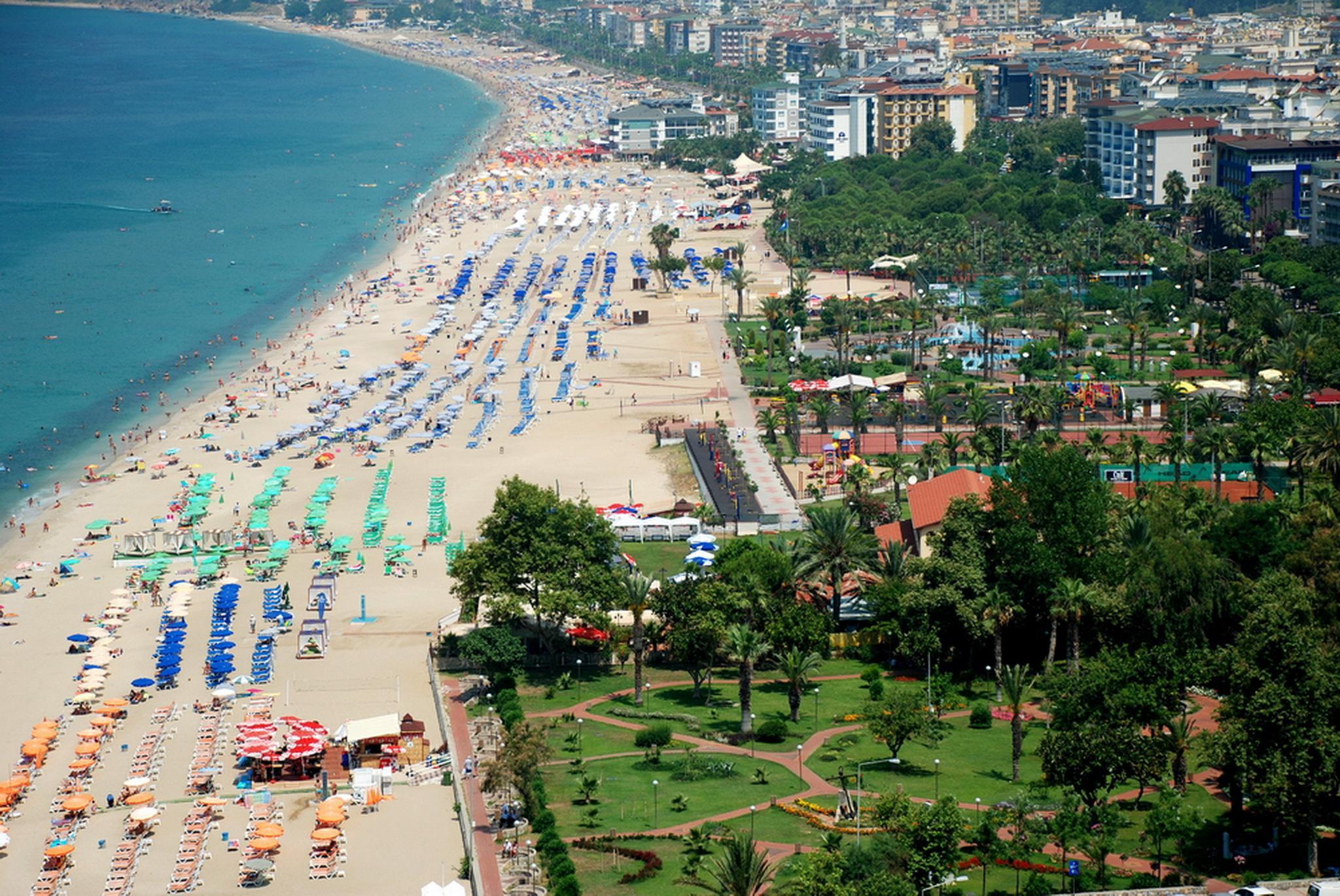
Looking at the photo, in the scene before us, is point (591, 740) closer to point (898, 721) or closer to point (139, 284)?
point (898, 721)

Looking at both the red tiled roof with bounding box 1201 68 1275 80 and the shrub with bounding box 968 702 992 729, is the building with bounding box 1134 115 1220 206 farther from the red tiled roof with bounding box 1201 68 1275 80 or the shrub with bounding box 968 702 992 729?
the shrub with bounding box 968 702 992 729

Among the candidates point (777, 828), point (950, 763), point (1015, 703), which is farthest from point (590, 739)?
point (1015, 703)

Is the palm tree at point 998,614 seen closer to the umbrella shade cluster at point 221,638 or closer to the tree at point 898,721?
the tree at point 898,721

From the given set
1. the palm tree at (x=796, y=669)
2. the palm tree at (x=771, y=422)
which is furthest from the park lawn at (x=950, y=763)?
the palm tree at (x=771, y=422)

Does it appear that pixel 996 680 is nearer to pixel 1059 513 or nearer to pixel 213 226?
pixel 1059 513

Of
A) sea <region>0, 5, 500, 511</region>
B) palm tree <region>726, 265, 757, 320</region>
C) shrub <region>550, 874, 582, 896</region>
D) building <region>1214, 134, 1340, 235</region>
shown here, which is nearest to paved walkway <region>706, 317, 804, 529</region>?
palm tree <region>726, 265, 757, 320</region>

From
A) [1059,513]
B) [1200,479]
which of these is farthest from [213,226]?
[1059,513]
